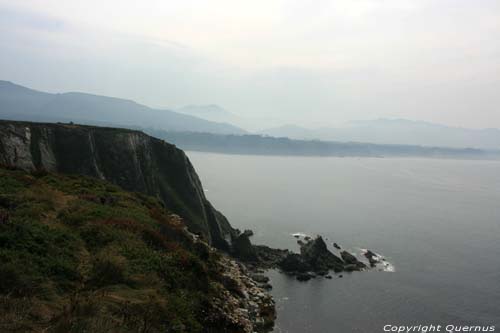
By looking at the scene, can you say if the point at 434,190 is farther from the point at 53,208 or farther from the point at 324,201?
the point at 53,208

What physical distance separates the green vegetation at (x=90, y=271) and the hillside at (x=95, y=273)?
4cm

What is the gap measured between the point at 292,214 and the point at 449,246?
1440 inches

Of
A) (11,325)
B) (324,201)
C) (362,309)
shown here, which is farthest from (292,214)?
(11,325)

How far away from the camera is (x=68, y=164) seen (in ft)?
168

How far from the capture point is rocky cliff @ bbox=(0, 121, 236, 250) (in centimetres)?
4662

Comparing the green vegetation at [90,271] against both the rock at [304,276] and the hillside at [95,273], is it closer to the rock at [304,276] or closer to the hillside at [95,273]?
the hillside at [95,273]

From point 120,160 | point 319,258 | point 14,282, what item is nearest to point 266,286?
point 319,258

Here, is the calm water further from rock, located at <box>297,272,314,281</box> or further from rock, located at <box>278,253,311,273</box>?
rock, located at <box>278,253,311,273</box>

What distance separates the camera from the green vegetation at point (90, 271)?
10.1 meters

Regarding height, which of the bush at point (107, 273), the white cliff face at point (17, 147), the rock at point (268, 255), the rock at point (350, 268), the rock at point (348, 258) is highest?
the white cliff face at point (17, 147)

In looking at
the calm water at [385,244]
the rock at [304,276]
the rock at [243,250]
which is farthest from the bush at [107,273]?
the rock at [243,250]

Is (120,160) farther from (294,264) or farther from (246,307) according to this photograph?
(246,307)

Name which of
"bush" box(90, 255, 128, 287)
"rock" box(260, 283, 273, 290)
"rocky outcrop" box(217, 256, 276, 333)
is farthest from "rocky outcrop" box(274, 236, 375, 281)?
"bush" box(90, 255, 128, 287)

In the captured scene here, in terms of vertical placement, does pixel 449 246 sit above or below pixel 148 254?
below
